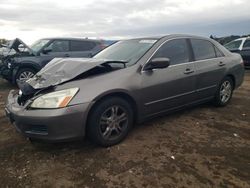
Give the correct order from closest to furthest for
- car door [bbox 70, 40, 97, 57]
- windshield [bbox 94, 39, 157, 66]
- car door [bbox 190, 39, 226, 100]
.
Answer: windshield [bbox 94, 39, 157, 66]
car door [bbox 190, 39, 226, 100]
car door [bbox 70, 40, 97, 57]

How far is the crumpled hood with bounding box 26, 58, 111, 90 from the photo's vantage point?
3871 mm

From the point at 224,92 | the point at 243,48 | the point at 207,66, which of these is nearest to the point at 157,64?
the point at 207,66

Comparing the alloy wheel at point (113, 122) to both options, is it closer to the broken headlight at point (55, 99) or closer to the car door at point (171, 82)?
the car door at point (171, 82)

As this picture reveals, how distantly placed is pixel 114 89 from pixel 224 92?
120 inches

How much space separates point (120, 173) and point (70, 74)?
150 cm

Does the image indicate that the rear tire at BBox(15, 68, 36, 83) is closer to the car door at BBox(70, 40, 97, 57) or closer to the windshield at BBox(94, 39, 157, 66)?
the car door at BBox(70, 40, 97, 57)

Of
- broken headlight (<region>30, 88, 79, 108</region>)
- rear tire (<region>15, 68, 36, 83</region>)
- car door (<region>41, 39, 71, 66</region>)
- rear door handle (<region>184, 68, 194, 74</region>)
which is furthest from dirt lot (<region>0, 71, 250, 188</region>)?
car door (<region>41, 39, 71, 66</region>)

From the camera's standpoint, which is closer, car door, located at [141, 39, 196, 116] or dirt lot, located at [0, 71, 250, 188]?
dirt lot, located at [0, 71, 250, 188]

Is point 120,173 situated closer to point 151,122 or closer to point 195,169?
point 195,169

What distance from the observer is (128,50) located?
4.84 meters

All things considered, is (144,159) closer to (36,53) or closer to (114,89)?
(114,89)

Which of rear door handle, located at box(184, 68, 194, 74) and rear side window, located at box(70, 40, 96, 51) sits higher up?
rear side window, located at box(70, 40, 96, 51)

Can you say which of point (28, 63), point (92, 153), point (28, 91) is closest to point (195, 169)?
point (92, 153)

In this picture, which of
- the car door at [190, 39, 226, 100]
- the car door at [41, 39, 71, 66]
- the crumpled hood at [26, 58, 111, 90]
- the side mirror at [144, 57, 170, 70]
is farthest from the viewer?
the car door at [41, 39, 71, 66]
